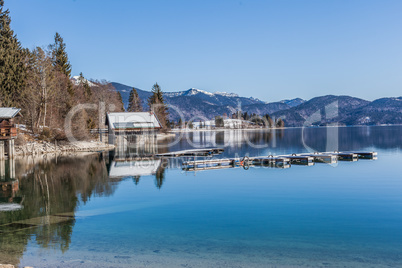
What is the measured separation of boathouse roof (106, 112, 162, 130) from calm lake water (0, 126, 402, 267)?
109 feet

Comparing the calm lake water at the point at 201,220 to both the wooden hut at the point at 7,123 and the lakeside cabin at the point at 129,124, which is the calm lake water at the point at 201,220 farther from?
the lakeside cabin at the point at 129,124

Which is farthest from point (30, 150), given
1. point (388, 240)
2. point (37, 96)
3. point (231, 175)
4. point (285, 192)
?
point (388, 240)

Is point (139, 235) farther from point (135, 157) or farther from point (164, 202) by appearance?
point (135, 157)

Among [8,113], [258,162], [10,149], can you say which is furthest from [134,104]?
[258,162]

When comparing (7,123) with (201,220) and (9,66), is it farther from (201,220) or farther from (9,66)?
(201,220)

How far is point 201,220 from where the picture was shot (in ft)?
49.7

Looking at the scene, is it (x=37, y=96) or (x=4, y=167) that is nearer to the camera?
(x=4, y=167)

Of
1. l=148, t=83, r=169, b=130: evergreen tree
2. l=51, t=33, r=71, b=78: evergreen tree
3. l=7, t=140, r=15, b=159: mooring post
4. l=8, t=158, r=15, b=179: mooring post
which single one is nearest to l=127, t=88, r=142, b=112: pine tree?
l=148, t=83, r=169, b=130: evergreen tree

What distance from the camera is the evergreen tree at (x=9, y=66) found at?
46.1 metres

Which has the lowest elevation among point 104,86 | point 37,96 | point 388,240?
point 388,240

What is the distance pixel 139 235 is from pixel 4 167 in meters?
24.0

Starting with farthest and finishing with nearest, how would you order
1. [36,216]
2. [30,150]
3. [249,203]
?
[30,150] → [249,203] → [36,216]

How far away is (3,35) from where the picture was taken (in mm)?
51625

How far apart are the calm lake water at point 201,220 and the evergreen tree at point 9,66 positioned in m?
23.4
